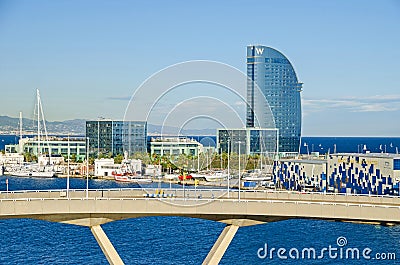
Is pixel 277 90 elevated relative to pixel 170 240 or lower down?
elevated

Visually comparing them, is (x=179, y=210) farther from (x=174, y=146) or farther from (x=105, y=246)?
(x=174, y=146)

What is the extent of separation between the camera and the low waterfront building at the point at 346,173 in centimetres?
5559

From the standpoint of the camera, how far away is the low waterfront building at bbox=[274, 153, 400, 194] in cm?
5559

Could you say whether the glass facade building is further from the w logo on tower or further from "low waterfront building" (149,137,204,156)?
the w logo on tower

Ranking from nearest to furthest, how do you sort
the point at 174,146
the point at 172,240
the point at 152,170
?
1. the point at 172,240
2. the point at 152,170
3. the point at 174,146

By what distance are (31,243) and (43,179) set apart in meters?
46.3

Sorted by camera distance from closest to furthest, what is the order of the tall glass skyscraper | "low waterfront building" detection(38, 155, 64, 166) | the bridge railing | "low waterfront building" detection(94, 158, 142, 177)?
the bridge railing < "low waterfront building" detection(94, 158, 142, 177) < the tall glass skyscraper < "low waterfront building" detection(38, 155, 64, 166)

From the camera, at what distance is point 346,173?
2392 inches

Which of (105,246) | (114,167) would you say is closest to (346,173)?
(114,167)

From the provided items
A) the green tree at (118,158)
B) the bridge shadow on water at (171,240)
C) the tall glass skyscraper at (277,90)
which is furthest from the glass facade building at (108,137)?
the bridge shadow on water at (171,240)

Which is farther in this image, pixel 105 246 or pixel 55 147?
pixel 55 147

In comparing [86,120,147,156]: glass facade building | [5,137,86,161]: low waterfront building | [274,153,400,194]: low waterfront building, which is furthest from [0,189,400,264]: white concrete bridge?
[5,137,86,161]: low waterfront building

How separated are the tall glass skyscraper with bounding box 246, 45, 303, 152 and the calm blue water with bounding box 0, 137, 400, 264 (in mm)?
40412

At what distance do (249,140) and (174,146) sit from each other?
10288 mm
